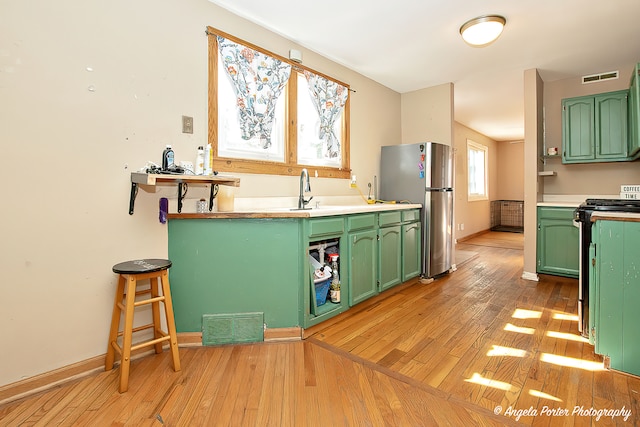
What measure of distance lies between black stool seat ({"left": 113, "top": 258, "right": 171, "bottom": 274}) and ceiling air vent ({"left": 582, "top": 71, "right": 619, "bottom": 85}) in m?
5.10

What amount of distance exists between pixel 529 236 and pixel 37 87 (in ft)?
15.4

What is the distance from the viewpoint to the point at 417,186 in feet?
12.1

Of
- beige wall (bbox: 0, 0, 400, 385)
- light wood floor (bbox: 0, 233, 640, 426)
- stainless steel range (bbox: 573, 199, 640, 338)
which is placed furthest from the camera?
stainless steel range (bbox: 573, 199, 640, 338)

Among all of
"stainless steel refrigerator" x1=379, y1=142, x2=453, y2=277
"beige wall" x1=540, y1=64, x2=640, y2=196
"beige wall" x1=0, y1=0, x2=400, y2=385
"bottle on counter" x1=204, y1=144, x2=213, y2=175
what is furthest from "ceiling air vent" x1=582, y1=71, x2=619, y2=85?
"bottle on counter" x1=204, y1=144, x2=213, y2=175

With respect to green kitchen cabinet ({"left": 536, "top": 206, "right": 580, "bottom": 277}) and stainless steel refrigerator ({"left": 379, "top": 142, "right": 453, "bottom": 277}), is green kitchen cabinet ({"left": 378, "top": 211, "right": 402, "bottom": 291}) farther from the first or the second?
green kitchen cabinet ({"left": 536, "top": 206, "right": 580, "bottom": 277})

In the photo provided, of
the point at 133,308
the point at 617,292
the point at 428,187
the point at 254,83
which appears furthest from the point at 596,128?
the point at 133,308

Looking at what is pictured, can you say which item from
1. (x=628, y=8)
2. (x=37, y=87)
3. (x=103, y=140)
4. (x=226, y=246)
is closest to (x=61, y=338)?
(x=226, y=246)

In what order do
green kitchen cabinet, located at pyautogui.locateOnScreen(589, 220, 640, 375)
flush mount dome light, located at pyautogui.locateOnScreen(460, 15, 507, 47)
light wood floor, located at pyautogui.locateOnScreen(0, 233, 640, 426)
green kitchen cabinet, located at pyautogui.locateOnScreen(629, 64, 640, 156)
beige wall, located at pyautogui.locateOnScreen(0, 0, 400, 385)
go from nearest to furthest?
light wood floor, located at pyautogui.locateOnScreen(0, 233, 640, 426)
beige wall, located at pyautogui.locateOnScreen(0, 0, 400, 385)
green kitchen cabinet, located at pyautogui.locateOnScreen(589, 220, 640, 375)
flush mount dome light, located at pyautogui.locateOnScreen(460, 15, 507, 47)
green kitchen cabinet, located at pyautogui.locateOnScreen(629, 64, 640, 156)

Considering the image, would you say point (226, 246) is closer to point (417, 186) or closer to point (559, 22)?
point (417, 186)

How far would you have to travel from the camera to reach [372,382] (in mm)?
1736

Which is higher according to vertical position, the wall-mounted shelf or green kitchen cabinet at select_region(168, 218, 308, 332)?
the wall-mounted shelf

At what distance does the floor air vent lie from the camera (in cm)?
216

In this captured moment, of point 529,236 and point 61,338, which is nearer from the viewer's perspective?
point 61,338

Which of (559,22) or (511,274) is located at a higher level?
(559,22)
